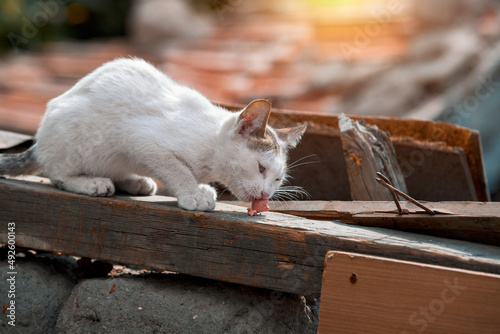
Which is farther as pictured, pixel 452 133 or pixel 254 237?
pixel 452 133

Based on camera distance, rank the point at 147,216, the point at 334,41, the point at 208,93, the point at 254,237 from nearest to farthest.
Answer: the point at 254,237 < the point at 147,216 < the point at 208,93 < the point at 334,41

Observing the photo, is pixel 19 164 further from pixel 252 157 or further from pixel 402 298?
pixel 402 298

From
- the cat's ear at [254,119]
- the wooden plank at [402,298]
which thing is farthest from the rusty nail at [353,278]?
the cat's ear at [254,119]

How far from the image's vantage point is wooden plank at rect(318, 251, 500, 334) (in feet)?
6.05

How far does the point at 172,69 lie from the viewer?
881 centimetres

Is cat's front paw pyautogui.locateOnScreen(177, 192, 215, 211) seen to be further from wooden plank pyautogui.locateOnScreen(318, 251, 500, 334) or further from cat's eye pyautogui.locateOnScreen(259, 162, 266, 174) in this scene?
wooden plank pyautogui.locateOnScreen(318, 251, 500, 334)

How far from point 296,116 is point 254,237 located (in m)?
1.47

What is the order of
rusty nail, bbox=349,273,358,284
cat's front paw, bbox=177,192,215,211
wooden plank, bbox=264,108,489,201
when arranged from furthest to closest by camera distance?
1. wooden plank, bbox=264,108,489,201
2. cat's front paw, bbox=177,192,215,211
3. rusty nail, bbox=349,273,358,284

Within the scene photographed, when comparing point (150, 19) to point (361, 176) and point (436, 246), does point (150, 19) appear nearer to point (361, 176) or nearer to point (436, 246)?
point (361, 176)

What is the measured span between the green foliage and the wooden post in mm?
7826

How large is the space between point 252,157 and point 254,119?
0.19 m

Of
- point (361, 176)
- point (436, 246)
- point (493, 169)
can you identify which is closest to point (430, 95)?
point (493, 169)

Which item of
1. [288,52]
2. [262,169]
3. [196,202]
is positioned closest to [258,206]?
[262,169]


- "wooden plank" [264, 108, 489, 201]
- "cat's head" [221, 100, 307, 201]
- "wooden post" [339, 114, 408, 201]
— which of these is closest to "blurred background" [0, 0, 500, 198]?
"wooden plank" [264, 108, 489, 201]
